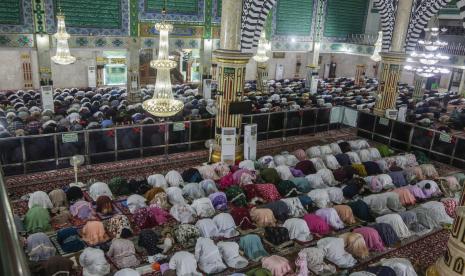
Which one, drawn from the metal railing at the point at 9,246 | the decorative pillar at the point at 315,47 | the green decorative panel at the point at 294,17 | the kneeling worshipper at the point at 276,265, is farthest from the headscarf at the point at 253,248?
the decorative pillar at the point at 315,47

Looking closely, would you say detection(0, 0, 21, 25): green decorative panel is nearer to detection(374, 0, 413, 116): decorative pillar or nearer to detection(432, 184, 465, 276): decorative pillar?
detection(374, 0, 413, 116): decorative pillar

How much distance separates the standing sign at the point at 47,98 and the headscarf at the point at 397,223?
401 inches

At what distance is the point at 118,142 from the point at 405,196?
6405 mm

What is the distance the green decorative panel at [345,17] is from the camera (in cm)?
1903

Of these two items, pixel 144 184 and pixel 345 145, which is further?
pixel 345 145

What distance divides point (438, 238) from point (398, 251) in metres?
1.07

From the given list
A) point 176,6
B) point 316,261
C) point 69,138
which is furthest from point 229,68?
point 176,6

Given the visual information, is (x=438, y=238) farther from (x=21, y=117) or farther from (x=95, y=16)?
(x=95, y=16)

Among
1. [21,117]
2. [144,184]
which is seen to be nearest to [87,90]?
→ [21,117]

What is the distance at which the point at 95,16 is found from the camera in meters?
13.6

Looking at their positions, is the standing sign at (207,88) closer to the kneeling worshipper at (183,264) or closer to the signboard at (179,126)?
the signboard at (179,126)

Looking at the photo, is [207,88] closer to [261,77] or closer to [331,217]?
[261,77]

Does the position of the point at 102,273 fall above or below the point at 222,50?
below

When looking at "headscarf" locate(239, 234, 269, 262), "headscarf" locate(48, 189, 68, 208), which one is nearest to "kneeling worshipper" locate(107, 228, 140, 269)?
"headscarf" locate(239, 234, 269, 262)
